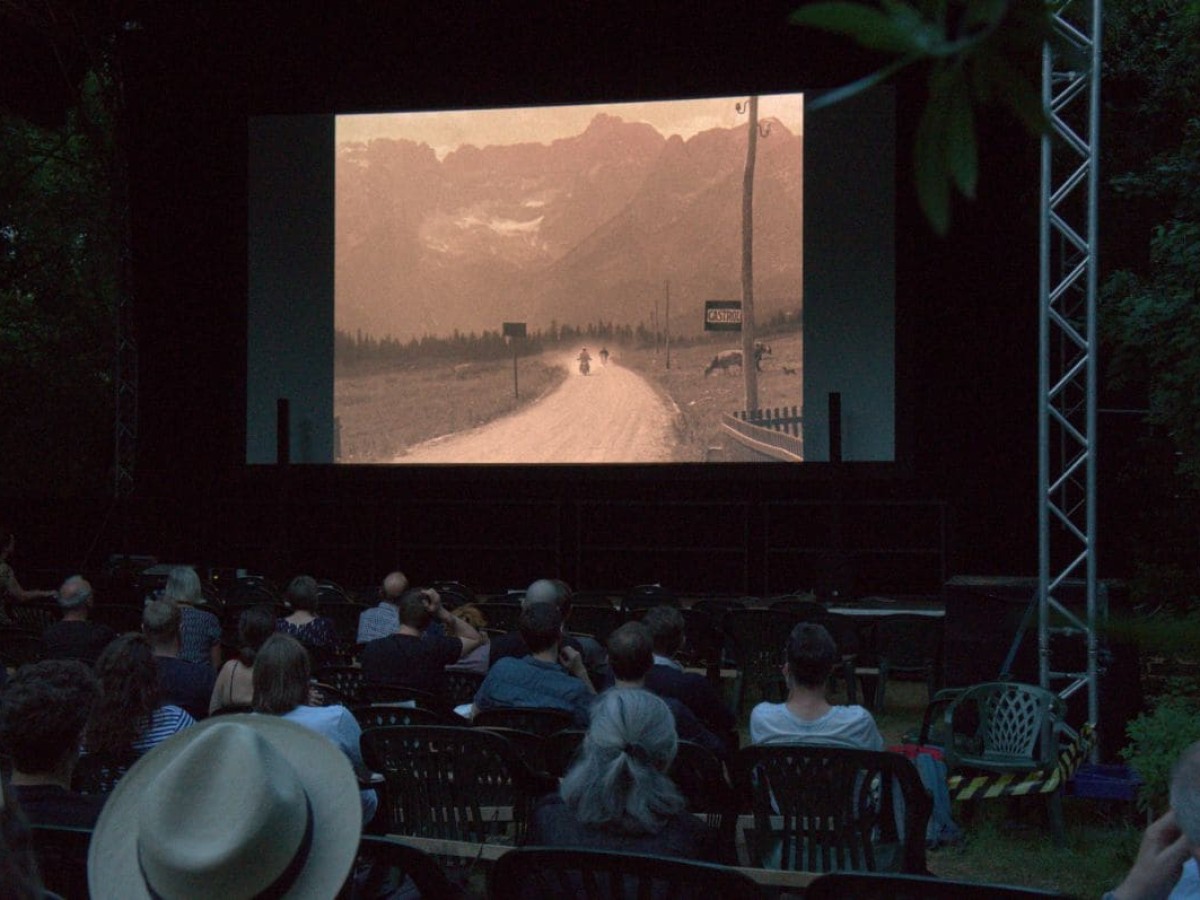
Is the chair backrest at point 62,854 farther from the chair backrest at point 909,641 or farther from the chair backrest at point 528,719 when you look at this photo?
the chair backrest at point 909,641

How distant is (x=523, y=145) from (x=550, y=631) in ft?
35.3

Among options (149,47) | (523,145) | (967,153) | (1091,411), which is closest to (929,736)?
(1091,411)

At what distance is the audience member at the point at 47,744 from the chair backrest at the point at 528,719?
1.66m

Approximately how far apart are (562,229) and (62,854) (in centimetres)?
1267

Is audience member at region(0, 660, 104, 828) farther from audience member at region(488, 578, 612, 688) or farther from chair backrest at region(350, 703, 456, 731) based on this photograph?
audience member at region(488, 578, 612, 688)

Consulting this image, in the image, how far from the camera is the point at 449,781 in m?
3.75

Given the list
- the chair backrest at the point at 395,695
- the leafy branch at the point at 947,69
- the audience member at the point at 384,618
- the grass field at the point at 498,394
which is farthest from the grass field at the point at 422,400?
the leafy branch at the point at 947,69

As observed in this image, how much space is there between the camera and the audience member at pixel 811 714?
403 cm

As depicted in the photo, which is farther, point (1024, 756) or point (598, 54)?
point (598, 54)

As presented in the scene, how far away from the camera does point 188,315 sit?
1623cm

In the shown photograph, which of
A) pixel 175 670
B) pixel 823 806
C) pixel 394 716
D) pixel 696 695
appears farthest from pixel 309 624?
pixel 823 806

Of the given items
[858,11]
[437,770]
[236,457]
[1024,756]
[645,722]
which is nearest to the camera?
[858,11]

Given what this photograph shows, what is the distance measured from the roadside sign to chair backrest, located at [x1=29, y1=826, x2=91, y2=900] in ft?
39.6

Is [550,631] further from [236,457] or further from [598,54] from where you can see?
[236,457]
